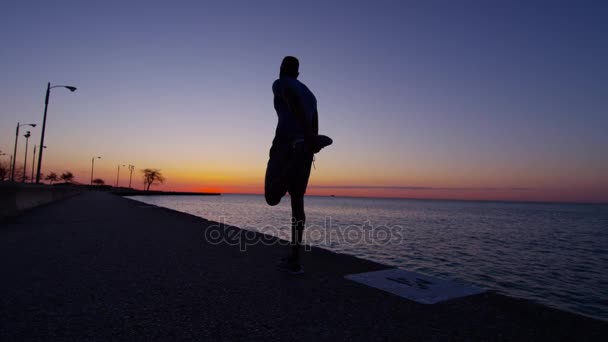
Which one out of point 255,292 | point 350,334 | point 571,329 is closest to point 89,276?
point 255,292

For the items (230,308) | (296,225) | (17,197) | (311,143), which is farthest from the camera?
(17,197)

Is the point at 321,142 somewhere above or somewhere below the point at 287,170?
above

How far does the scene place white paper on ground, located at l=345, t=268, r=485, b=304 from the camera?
3099 mm

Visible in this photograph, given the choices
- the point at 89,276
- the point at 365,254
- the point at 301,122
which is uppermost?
the point at 301,122

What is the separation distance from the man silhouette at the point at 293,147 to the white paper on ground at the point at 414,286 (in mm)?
838

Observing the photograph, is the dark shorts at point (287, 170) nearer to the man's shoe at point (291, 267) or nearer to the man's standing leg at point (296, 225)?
the man's standing leg at point (296, 225)

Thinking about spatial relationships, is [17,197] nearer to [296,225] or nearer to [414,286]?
[296,225]

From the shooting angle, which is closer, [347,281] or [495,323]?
[495,323]

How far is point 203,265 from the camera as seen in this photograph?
4.24 m

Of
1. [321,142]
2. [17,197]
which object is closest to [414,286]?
[321,142]

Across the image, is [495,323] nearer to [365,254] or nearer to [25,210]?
[365,254]

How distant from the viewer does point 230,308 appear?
2.64 metres

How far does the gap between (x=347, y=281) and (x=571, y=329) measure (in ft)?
6.16

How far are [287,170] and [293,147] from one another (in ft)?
0.87
